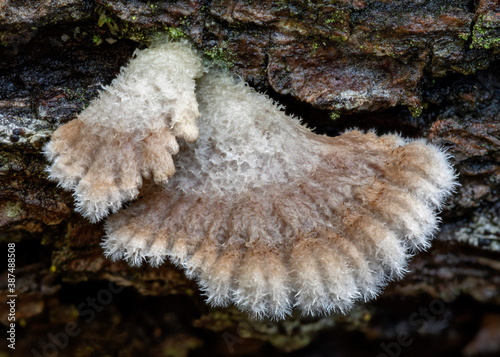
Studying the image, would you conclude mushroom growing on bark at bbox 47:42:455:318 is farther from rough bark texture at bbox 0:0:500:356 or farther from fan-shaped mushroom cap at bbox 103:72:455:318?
rough bark texture at bbox 0:0:500:356

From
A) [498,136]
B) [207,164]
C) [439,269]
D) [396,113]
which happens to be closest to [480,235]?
[439,269]

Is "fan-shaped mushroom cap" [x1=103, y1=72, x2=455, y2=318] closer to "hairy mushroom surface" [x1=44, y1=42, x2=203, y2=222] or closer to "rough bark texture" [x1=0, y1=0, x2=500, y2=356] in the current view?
"hairy mushroom surface" [x1=44, y1=42, x2=203, y2=222]

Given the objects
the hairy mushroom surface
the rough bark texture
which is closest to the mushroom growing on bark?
the hairy mushroom surface

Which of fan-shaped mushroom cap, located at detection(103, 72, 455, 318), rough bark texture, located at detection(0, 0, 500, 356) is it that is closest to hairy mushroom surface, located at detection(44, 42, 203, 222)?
fan-shaped mushroom cap, located at detection(103, 72, 455, 318)

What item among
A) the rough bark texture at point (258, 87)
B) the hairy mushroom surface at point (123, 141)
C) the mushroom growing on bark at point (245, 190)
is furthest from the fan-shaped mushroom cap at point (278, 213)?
the rough bark texture at point (258, 87)

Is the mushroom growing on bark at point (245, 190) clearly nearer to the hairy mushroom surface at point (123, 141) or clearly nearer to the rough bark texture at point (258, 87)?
the hairy mushroom surface at point (123, 141)

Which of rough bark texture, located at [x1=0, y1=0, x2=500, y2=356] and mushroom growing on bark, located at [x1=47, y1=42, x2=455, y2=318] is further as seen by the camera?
rough bark texture, located at [x1=0, y1=0, x2=500, y2=356]

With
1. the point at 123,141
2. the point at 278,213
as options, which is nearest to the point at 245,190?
the point at 278,213
